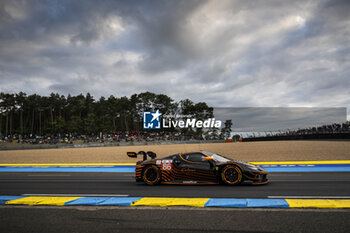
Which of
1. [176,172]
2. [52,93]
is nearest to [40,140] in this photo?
[52,93]

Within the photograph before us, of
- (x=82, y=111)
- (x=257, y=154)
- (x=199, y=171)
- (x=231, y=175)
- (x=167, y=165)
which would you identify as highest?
(x=82, y=111)

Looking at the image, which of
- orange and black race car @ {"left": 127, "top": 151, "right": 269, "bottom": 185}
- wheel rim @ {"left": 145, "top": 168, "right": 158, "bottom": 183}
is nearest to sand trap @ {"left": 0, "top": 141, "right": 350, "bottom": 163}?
orange and black race car @ {"left": 127, "top": 151, "right": 269, "bottom": 185}

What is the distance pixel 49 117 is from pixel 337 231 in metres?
96.6

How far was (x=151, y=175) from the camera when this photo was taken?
873cm

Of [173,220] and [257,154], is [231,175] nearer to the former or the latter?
[173,220]

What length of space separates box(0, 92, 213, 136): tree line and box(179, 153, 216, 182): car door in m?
65.5

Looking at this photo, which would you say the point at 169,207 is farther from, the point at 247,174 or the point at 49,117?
the point at 49,117

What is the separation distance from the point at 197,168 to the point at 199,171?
12 cm

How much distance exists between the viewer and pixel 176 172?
8445 millimetres

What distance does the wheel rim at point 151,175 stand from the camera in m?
8.65

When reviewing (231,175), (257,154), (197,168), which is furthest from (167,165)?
(257,154)

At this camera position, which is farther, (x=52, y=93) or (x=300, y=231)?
(x=52, y=93)

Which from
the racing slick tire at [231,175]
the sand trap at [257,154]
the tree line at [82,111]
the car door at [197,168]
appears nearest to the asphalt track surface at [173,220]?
the racing slick tire at [231,175]

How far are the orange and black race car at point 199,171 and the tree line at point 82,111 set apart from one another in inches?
2573
